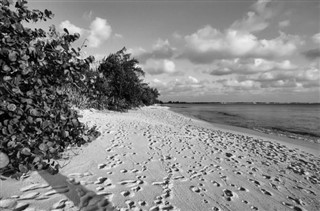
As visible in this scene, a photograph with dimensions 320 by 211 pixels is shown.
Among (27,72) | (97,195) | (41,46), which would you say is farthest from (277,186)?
(41,46)

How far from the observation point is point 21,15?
3.00 m

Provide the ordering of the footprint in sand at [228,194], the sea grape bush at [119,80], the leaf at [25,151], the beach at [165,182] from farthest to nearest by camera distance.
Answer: the sea grape bush at [119,80], the footprint in sand at [228,194], the leaf at [25,151], the beach at [165,182]

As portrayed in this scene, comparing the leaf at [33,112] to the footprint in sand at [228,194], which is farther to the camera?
the footprint in sand at [228,194]

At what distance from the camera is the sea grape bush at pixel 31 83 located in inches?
110

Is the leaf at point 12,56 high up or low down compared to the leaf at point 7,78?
up

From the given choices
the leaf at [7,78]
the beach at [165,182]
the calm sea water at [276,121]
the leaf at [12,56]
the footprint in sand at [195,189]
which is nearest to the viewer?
the leaf at [12,56]

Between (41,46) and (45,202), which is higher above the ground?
(41,46)

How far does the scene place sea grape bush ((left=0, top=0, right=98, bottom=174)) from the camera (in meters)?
2.80

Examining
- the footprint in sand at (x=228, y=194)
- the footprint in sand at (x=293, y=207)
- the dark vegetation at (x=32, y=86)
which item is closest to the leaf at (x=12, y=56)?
the dark vegetation at (x=32, y=86)

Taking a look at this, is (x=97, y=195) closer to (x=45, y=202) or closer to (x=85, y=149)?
(x=45, y=202)

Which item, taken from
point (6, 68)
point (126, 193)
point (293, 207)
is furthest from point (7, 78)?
point (293, 207)

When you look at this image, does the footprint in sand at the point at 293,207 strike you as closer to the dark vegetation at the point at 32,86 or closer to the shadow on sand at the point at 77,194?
the shadow on sand at the point at 77,194

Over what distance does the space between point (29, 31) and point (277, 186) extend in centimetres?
617

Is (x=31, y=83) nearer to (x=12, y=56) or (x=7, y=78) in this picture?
(x=7, y=78)
